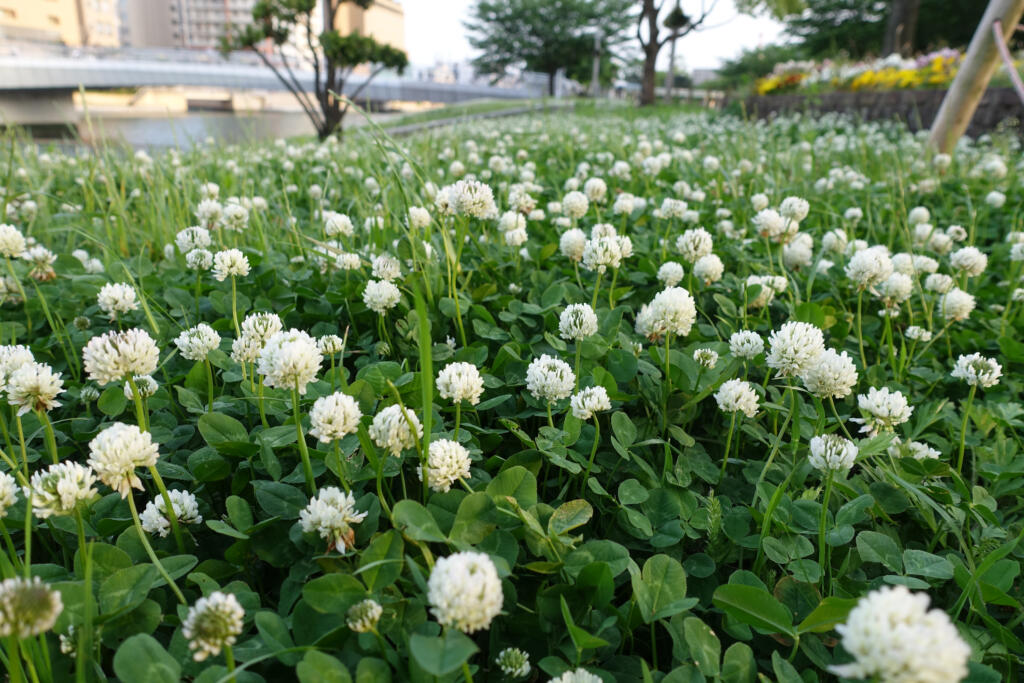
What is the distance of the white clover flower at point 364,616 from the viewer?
75cm

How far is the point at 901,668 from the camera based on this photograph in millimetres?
537

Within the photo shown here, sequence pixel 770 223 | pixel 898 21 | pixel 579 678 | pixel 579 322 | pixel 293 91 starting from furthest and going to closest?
pixel 898 21 < pixel 293 91 < pixel 770 223 < pixel 579 322 < pixel 579 678

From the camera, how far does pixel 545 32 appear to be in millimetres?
46562

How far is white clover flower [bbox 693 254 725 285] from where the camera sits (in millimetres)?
1823

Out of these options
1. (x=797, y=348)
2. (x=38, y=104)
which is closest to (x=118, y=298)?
(x=797, y=348)

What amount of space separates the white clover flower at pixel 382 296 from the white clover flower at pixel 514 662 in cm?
90

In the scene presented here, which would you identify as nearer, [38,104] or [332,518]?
[332,518]

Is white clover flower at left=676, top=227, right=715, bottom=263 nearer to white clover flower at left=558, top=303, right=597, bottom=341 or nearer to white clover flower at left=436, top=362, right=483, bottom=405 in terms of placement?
white clover flower at left=558, top=303, right=597, bottom=341

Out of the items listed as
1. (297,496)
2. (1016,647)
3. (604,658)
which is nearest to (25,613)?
(297,496)

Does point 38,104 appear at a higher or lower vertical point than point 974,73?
higher

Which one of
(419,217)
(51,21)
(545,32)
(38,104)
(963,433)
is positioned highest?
(51,21)

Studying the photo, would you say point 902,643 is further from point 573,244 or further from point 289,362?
point 573,244

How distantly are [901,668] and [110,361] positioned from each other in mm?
1040

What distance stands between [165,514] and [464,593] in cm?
58
